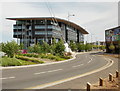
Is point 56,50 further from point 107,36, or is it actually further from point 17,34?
point 17,34

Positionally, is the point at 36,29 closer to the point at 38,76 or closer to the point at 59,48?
the point at 59,48

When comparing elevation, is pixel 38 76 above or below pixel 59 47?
below

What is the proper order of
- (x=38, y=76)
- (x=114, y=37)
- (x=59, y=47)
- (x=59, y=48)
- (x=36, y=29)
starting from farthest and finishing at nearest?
(x=36, y=29), (x=114, y=37), (x=59, y=48), (x=59, y=47), (x=38, y=76)

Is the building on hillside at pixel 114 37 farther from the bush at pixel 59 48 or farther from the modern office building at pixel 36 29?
the bush at pixel 59 48

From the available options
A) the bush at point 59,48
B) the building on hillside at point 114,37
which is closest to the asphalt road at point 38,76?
the bush at point 59,48

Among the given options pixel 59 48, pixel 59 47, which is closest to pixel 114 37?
pixel 59 48

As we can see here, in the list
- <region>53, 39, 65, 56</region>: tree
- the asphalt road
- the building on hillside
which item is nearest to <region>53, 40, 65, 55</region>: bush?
<region>53, 39, 65, 56</region>: tree

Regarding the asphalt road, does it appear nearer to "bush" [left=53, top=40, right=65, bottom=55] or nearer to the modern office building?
"bush" [left=53, top=40, right=65, bottom=55]

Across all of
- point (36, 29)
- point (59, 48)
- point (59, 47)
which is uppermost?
point (36, 29)

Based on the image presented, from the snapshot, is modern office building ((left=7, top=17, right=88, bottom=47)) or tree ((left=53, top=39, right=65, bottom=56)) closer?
tree ((left=53, top=39, right=65, bottom=56))

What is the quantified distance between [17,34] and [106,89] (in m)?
70.3

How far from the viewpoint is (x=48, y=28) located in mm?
68125

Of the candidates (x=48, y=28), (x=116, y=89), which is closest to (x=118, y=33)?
(x=48, y=28)

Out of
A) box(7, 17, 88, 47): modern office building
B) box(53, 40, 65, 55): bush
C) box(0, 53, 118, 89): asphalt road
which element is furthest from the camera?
box(7, 17, 88, 47): modern office building
